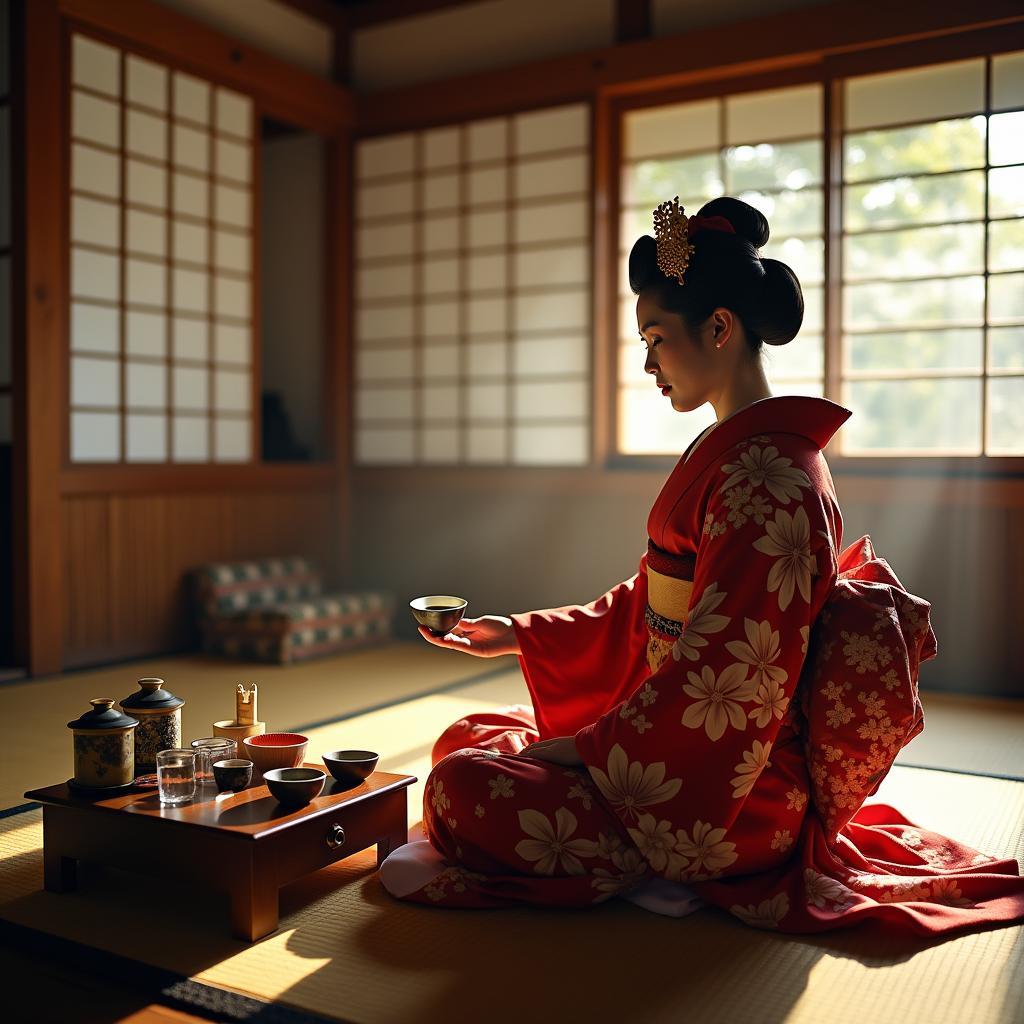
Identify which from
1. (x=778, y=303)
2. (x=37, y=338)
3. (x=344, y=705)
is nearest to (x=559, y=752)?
(x=778, y=303)

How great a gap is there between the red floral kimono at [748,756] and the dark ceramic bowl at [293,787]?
0.72ft

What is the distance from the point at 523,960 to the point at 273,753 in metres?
0.61

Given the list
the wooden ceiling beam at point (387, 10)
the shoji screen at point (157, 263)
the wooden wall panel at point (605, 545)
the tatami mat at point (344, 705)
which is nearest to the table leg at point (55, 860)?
the tatami mat at point (344, 705)

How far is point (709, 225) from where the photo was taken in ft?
6.87

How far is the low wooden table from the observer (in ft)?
5.97

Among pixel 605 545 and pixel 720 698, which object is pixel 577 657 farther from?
pixel 605 545

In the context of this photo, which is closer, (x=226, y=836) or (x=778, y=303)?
(x=226, y=836)

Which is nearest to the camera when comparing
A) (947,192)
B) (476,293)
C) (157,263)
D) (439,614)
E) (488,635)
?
(439,614)

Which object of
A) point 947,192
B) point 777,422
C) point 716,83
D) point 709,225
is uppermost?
point 716,83

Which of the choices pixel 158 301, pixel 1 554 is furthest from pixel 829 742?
pixel 158 301

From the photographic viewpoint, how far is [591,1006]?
162 cm

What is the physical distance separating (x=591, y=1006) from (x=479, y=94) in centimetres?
462

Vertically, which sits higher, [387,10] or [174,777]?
[387,10]

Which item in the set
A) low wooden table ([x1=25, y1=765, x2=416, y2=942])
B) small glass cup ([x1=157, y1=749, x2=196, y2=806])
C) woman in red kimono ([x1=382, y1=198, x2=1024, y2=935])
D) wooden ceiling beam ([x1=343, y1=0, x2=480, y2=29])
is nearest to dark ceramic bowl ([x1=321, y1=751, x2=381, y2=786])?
low wooden table ([x1=25, y1=765, x2=416, y2=942])
